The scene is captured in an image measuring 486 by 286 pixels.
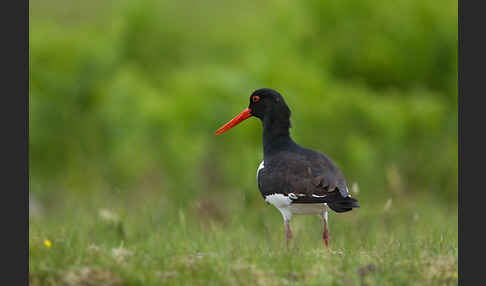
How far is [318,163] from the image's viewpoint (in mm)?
5652

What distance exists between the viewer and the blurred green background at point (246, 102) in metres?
13.5

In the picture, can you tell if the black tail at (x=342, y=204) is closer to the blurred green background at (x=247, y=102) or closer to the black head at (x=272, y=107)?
the black head at (x=272, y=107)

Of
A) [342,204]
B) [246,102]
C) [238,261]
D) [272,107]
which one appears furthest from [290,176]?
[246,102]

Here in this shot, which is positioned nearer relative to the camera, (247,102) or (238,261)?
(238,261)

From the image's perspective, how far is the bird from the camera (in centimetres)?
Answer: 533

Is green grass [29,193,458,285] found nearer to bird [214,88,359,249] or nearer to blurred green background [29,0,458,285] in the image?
bird [214,88,359,249]

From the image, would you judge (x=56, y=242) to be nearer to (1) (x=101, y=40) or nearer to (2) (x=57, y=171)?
(2) (x=57, y=171)

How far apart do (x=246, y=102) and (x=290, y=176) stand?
769cm

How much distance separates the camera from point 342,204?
5164mm

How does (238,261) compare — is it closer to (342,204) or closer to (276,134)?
(342,204)

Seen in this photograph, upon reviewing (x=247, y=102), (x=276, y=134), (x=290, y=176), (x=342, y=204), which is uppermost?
(x=247, y=102)

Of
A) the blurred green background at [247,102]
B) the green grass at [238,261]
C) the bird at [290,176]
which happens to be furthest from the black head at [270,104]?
the blurred green background at [247,102]

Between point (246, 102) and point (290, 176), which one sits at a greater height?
point (246, 102)

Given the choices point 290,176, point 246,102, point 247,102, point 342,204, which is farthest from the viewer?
point 246,102
